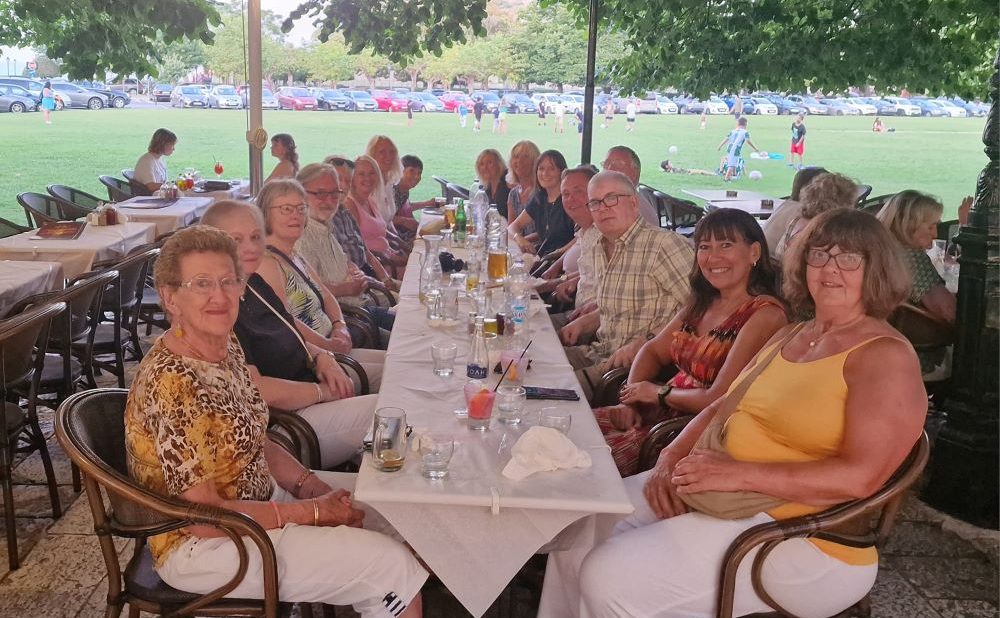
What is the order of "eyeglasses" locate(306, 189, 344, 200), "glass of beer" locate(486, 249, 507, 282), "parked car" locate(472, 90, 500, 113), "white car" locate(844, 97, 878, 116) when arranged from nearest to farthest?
1. "glass of beer" locate(486, 249, 507, 282)
2. "eyeglasses" locate(306, 189, 344, 200)
3. "parked car" locate(472, 90, 500, 113)
4. "white car" locate(844, 97, 878, 116)

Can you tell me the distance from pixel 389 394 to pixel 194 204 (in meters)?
6.09

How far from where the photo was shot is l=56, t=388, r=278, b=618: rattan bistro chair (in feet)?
6.34

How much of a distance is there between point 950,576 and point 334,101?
26.6 m

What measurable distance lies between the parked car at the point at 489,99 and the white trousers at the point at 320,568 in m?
24.6

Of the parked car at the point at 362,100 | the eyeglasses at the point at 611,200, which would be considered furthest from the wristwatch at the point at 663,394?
the parked car at the point at 362,100

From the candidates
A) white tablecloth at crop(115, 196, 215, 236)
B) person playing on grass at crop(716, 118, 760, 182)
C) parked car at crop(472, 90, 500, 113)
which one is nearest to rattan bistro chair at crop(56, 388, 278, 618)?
white tablecloth at crop(115, 196, 215, 236)

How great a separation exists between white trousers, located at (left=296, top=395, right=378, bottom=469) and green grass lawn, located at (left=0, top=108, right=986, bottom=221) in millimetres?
13445

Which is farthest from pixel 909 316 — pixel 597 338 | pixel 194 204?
pixel 194 204

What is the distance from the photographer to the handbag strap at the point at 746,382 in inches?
94.7

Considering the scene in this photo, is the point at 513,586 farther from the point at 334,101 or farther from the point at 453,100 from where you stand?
the point at 453,100

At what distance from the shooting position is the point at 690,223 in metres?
9.56

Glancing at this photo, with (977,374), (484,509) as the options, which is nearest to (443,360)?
(484,509)

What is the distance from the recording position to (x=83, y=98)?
96.0ft

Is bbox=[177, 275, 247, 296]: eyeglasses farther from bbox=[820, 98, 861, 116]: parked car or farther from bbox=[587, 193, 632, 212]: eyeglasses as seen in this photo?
bbox=[820, 98, 861, 116]: parked car
